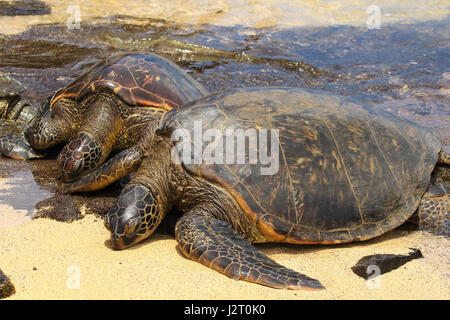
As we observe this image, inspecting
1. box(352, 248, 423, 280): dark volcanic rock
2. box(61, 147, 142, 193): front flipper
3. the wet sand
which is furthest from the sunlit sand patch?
the wet sand

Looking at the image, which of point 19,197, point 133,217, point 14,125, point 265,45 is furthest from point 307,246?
point 265,45

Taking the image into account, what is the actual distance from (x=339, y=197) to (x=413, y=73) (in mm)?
6382

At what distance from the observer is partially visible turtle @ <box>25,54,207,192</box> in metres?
4.90

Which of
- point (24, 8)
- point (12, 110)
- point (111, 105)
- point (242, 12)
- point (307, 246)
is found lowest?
point (307, 246)

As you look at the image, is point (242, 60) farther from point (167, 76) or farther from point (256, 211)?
point (256, 211)

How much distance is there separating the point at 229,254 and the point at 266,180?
65cm

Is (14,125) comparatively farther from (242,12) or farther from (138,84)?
(242,12)

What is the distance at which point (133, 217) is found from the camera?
11.1 ft

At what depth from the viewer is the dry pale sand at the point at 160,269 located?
8.92 feet

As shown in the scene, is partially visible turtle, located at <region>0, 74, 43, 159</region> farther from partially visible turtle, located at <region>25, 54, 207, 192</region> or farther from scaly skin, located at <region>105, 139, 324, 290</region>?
scaly skin, located at <region>105, 139, 324, 290</region>

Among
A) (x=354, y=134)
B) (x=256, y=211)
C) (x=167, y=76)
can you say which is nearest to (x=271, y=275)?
(x=256, y=211)

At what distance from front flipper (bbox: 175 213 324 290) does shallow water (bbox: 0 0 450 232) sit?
2.83 meters

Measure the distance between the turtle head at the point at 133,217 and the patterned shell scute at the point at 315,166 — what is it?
1.32ft

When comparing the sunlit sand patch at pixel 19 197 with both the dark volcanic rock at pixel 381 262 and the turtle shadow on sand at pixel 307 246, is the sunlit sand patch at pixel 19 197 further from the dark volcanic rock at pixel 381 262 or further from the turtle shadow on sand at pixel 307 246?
the dark volcanic rock at pixel 381 262
